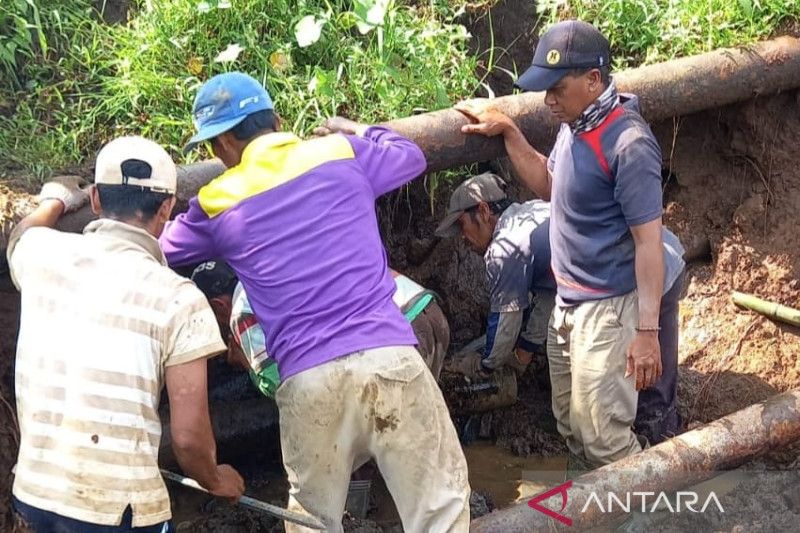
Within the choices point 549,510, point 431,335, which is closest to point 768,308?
point 431,335

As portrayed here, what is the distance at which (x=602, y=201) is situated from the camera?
4.01 m

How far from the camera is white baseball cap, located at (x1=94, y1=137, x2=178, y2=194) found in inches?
118

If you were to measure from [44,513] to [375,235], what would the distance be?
1.48 meters

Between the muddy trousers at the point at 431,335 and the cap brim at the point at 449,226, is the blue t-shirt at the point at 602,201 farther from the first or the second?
the cap brim at the point at 449,226

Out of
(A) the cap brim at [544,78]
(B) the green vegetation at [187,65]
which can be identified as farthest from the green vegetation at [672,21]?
(A) the cap brim at [544,78]

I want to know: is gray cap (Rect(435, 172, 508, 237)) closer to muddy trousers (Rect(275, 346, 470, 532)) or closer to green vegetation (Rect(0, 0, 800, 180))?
green vegetation (Rect(0, 0, 800, 180))

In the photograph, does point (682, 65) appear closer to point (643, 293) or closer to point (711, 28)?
point (711, 28)

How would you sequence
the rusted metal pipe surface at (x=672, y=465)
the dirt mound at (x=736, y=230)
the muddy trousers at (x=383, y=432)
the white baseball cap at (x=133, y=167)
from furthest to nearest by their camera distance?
the dirt mound at (x=736, y=230) → the rusted metal pipe surface at (x=672, y=465) → the muddy trousers at (x=383, y=432) → the white baseball cap at (x=133, y=167)

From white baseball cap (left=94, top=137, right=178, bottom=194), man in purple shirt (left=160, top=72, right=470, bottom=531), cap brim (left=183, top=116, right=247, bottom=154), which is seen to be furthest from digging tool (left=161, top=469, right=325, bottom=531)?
cap brim (left=183, top=116, right=247, bottom=154)

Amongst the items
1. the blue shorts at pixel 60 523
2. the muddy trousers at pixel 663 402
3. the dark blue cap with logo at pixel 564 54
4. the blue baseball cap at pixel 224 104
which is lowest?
the muddy trousers at pixel 663 402

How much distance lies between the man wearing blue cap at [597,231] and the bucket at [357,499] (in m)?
1.08

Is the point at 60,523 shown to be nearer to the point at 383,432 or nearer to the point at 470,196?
the point at 383,432

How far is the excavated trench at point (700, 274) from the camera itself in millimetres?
5332

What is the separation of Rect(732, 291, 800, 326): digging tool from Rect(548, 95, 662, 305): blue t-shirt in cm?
208
